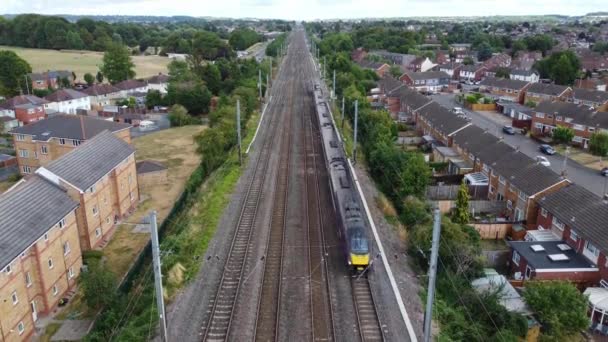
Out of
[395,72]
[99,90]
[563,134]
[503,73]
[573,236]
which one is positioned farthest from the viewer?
[503,73]

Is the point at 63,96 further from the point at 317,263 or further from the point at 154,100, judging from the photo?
the point at 317,263

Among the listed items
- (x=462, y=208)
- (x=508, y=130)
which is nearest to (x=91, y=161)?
(x=462, y=208)

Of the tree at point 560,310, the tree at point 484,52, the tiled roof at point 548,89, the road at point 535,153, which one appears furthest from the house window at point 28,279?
the tree at point 484,52

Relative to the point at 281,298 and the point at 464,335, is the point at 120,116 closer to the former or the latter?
the point at 281,298

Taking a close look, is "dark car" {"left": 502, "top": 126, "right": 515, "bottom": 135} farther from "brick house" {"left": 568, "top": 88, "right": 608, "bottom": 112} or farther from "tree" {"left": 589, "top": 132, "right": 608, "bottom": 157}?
"brick house" {"left": 568, "top": 88, "right": 608, "bottom": 112}

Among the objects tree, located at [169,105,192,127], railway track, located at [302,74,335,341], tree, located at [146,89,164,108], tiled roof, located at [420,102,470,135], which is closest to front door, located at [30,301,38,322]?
railway track, located at [302,74,335,341]

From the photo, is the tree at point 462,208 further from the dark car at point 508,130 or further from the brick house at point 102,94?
the brick house at point 102,94
